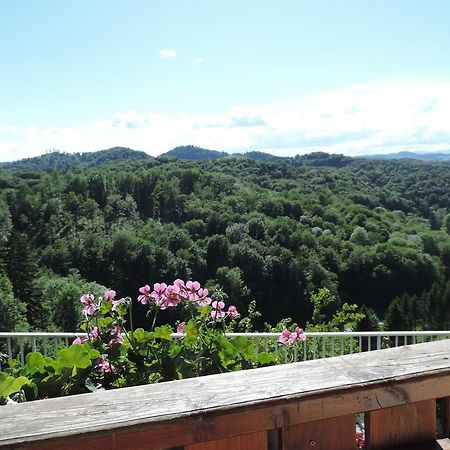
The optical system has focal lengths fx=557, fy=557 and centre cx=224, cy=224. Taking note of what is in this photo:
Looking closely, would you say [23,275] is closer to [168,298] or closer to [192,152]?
[168,298]

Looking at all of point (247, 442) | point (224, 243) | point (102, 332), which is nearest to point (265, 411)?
point (247, 442)

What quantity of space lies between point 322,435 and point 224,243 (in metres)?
48.1

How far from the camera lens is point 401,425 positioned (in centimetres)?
79

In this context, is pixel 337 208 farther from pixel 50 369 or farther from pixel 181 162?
pixel 50 369

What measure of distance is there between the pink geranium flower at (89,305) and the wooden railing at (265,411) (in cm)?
103

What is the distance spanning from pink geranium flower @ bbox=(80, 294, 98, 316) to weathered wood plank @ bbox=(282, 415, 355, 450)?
1.11 m

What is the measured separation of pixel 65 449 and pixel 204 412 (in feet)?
0.55

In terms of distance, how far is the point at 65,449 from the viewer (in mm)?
653

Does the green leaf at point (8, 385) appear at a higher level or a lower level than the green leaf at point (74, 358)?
higher

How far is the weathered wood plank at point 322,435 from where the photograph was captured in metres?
0.74

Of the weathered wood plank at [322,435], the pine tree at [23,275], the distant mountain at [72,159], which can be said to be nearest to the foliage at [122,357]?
the weathered wood plank at [322,435]

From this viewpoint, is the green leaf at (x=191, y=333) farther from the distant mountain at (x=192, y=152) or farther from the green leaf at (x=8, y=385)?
the distant mountain at (x=192, y=152)

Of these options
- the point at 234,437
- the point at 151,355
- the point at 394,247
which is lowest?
the point at 394,247

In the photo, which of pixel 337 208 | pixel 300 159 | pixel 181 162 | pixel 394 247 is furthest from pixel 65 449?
pixel 300 159
